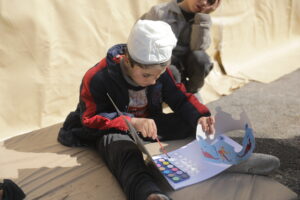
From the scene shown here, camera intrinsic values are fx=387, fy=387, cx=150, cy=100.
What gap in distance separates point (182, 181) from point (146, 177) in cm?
12

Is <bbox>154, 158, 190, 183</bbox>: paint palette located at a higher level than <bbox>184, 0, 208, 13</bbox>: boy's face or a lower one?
lower

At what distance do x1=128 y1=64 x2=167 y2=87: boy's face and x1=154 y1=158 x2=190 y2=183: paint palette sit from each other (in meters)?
0.26

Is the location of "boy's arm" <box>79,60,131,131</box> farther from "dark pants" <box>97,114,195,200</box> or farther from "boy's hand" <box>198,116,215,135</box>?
"boy's hand" <box>198,116,215,135</box>

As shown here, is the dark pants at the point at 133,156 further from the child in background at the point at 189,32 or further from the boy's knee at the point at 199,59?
the boy's knee at the point at 199,59

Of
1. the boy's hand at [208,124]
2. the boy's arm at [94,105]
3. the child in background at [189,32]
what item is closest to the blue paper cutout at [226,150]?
the boy's hand at [208,124]

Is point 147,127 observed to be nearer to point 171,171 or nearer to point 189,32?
point 171,171

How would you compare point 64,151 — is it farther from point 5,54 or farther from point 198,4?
point 198,4

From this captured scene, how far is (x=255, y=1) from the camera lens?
261 cm

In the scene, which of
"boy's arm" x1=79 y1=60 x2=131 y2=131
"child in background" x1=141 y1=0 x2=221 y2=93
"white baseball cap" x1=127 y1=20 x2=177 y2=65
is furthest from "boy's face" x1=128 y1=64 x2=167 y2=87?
"child in background" x1=141 y1=0 x2=221 y2=93

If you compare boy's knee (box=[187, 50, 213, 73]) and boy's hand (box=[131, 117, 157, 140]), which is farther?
boy's knee (box=[187, 50, 213, 73])

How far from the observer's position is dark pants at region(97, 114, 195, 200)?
3.49ft

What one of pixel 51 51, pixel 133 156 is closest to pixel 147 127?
pixel 133 156

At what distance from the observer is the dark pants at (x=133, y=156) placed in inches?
41.9

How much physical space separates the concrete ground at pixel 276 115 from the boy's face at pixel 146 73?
0.52 metres
